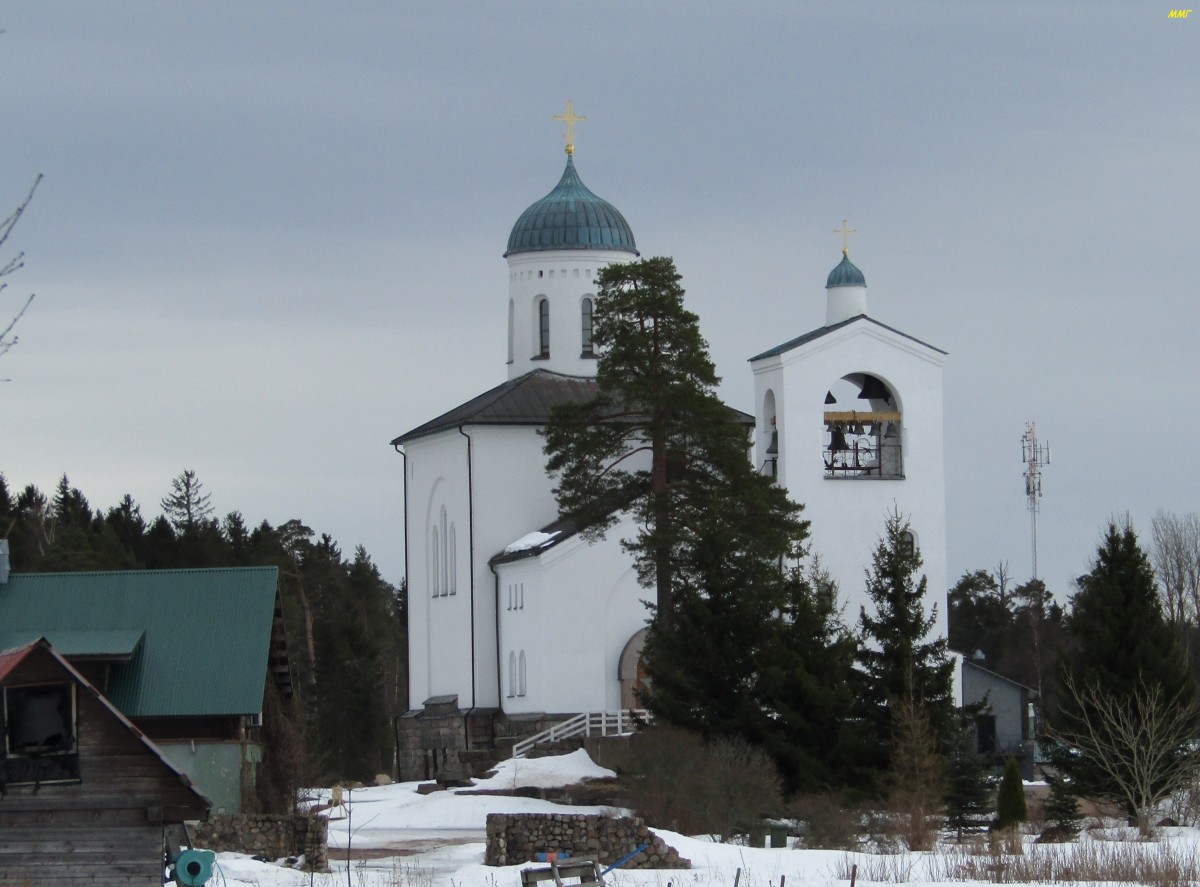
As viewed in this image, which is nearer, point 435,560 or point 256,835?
point 256,835

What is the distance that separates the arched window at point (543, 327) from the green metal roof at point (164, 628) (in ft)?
Result: 67.0

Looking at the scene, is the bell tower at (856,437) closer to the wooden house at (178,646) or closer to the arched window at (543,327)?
the arched window at (543,327)

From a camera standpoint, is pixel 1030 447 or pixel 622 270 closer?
pixel 622 270

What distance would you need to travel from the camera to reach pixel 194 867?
22.9 meters

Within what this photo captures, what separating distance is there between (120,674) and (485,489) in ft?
59.8

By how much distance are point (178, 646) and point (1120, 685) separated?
14.4 m

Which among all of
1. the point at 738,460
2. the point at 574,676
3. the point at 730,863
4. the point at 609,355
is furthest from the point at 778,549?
the point at 730,863

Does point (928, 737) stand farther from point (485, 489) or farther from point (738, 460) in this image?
point (485, 489)

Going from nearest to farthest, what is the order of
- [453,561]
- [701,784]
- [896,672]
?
[701,784] < [896,672] < [453,561]

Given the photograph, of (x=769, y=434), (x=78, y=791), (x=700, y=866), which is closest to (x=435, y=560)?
(x=769, y=434)

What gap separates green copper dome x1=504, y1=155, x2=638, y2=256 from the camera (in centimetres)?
5431

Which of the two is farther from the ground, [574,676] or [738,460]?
[738,460]

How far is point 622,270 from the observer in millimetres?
41906

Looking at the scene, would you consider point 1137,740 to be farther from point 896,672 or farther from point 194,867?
point 194,867
